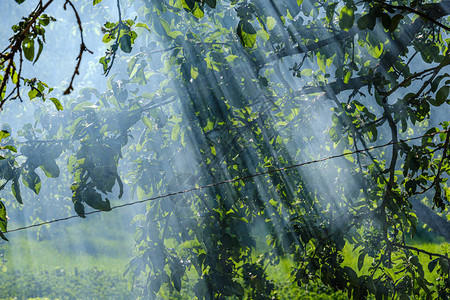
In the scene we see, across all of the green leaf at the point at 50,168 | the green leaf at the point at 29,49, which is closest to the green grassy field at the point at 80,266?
the green leaf at the point at 50,168

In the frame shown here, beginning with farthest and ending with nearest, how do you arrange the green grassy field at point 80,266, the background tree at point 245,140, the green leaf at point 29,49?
the green grassy field at point 80,266 → the background tree at point 245,140 → the green leaf at point 29,49

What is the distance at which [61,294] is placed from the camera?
653 cm

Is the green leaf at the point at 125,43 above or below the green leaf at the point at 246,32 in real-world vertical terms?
above

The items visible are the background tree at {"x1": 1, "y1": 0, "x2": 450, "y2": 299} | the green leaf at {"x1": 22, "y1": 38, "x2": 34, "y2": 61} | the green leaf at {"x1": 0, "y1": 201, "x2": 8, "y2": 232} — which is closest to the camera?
the green leaf at {"x1": 22, "y1": 38, "x2": 34, "y2": 61}

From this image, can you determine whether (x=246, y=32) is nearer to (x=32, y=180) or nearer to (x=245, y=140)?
(x=32, y=180)

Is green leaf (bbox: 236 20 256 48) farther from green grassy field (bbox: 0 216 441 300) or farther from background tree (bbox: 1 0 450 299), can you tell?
green grassy field (bbox: 0 216 441 300)

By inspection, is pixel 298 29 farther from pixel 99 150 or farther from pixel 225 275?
pixel 225 275

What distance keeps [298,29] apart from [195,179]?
3.52ft

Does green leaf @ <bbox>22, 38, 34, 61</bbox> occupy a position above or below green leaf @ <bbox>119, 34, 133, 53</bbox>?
below

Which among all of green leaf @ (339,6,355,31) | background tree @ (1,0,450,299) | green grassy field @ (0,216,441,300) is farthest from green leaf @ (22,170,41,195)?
green grassy field @ (0,216,441,300)

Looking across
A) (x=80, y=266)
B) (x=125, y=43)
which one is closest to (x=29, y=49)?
(x=125, y=43)

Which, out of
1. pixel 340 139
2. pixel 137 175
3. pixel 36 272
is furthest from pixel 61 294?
pixel 340 139

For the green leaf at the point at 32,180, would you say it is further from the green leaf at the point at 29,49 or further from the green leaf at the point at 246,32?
Result: the green leaf at the point at 246,32

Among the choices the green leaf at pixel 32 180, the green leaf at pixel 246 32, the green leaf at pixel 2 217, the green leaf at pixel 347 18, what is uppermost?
the green leaf at pixel 246 32
